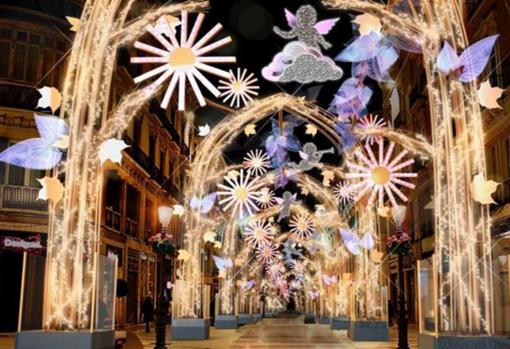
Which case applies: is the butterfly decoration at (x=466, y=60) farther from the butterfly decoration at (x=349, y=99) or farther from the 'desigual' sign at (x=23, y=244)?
the 'desigual' sign at (x=23, y=244)

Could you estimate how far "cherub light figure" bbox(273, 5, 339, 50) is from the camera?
1466cm

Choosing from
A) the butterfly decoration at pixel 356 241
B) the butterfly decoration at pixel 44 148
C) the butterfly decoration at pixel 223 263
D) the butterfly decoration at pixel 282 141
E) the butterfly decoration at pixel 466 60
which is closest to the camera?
the butterfly decoration at pixel 466 60

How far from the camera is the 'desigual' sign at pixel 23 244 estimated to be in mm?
25625

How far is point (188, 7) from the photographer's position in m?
A: 12.7

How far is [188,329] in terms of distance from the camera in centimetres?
2341

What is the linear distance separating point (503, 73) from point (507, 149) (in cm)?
262

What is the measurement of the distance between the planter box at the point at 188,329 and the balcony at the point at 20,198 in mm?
7249

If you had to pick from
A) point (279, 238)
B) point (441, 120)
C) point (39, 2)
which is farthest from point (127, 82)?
point (441, 120)

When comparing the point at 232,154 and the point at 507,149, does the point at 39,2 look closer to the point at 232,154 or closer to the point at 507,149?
the point at 507,149

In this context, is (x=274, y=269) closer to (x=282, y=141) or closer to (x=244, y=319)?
(x=244, y=319)

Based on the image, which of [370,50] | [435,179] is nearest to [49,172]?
[370,50]

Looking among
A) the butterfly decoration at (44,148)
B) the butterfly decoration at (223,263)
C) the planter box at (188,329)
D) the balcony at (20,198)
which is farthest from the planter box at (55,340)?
the butterfly decoration at (223,263)

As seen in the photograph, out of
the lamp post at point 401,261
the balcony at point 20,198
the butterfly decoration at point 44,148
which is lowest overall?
the lamp post at point 401,261

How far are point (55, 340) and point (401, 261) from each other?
10776 millimetres
